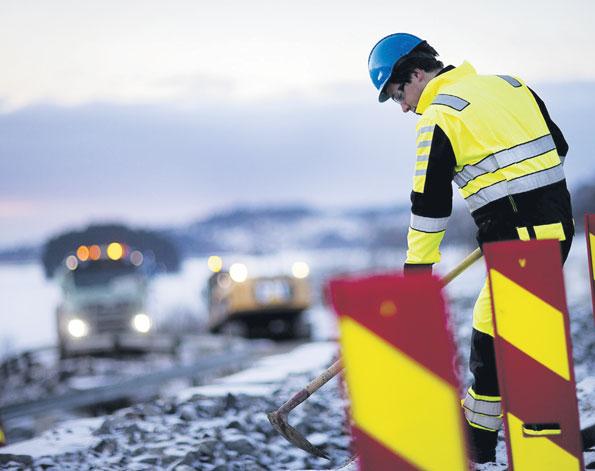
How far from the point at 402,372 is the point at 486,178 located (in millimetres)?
1672

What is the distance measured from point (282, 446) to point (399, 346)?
339 cm

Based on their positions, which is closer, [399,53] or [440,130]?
Answer: [440,130]

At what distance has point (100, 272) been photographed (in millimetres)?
17094

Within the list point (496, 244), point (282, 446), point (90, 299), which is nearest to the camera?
point (496, 244)

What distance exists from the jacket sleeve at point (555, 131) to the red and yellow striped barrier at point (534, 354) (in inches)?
65.4

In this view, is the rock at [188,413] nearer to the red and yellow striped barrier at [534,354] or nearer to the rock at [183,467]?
the rock at [183,467]

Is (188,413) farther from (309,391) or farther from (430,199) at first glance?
(430,199)

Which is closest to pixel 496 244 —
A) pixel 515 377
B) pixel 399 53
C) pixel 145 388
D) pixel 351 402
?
pixel 515 377

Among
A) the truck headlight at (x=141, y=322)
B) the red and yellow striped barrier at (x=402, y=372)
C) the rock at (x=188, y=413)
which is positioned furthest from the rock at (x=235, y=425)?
the truck headlight at (x=141, y=322)

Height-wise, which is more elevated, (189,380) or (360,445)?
(360,445)

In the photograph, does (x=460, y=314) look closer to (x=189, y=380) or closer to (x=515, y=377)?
(x=189, y=380)

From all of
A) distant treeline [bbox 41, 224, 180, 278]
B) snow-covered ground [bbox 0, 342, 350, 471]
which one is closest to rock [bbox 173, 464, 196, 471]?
snow-covered ground [bbox 0, 342, 350, 471]

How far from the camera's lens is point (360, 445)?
2.32 meters

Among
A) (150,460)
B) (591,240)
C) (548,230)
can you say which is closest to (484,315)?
(548,230)
